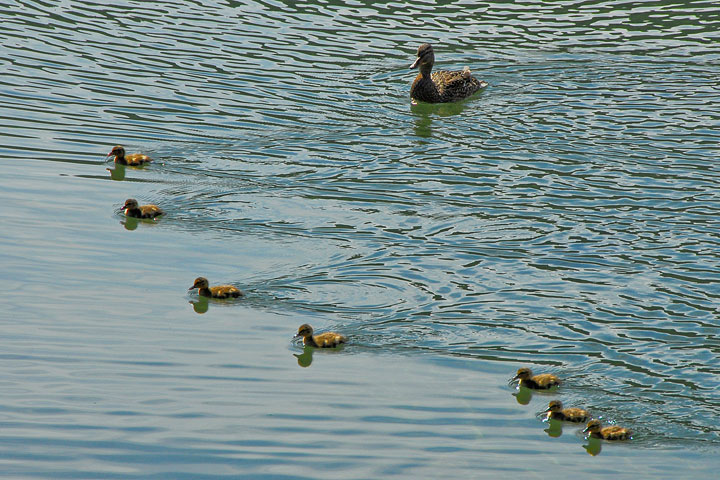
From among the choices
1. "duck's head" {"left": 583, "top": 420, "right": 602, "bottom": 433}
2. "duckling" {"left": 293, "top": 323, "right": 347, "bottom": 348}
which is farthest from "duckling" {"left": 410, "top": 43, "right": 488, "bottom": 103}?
"duck's head" {"left": 583, "top": 420, "right": 602, "bottom": 433}

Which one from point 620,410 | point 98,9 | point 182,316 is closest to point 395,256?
point 182,316

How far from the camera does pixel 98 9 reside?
20.8 m

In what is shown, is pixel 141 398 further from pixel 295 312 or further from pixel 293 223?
pixel 293 223

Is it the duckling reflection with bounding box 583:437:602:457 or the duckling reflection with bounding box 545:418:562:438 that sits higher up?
the duckling reflection with bounding box 545:418:562:438

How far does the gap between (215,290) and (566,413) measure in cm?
355

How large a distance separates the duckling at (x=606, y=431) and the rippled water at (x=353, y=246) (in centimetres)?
11

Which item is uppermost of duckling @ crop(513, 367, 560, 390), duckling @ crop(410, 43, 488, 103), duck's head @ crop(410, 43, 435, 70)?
duck's head @ crop(410, 43, 435, 70)

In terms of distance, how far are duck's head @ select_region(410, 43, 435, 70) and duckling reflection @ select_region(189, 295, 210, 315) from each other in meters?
7.91

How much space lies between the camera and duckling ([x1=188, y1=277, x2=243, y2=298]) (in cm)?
1057

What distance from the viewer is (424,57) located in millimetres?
17578

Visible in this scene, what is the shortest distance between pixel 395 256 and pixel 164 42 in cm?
910

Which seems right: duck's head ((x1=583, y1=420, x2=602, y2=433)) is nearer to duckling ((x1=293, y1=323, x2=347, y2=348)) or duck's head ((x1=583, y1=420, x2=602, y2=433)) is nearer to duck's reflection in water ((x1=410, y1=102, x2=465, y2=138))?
duckling ((x1=293, y1=323, x2=347, y2=348))

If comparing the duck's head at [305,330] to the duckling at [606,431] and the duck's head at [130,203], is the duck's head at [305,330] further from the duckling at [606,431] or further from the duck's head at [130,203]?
the duck's head at [130,203]

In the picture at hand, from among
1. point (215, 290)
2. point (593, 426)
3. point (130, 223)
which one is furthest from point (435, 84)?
point (593, 426)
